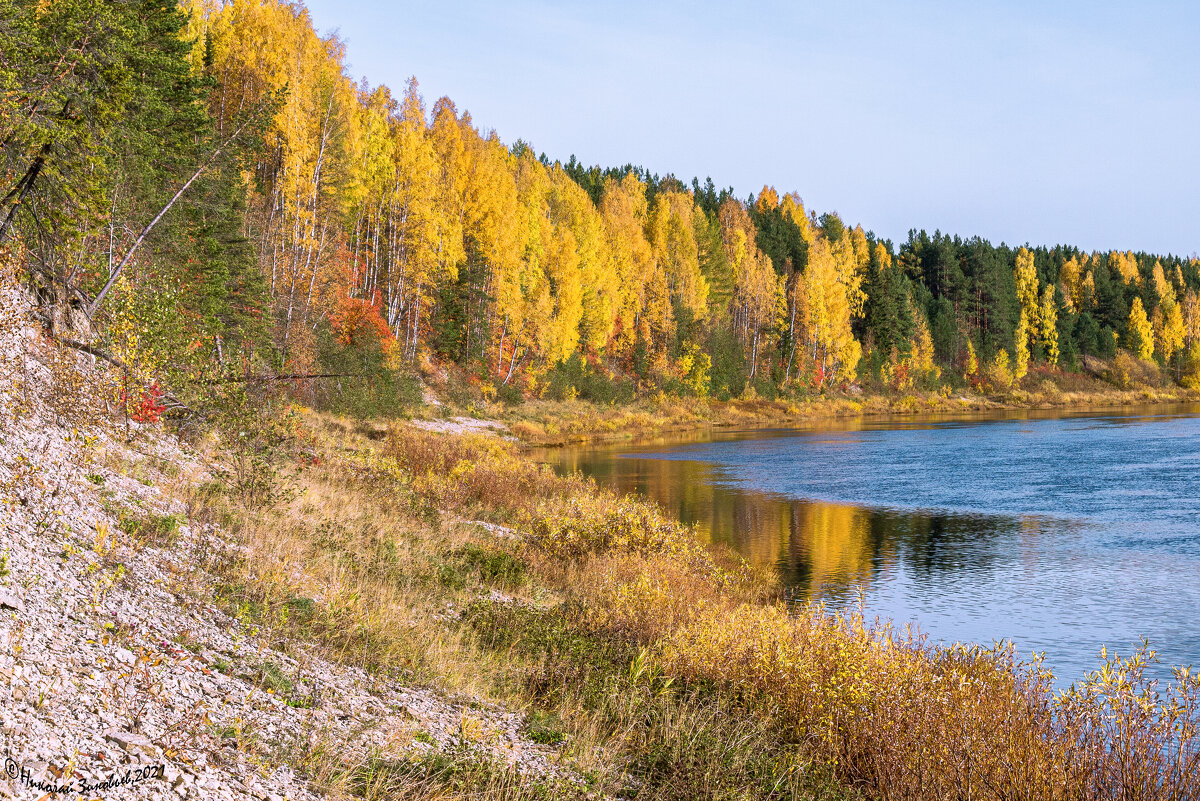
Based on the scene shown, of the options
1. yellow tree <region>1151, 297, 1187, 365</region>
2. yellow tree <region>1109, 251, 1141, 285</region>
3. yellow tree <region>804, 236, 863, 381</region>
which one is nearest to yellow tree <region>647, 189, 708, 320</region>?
yellow tree <region>804, 236, 863, 381</region>

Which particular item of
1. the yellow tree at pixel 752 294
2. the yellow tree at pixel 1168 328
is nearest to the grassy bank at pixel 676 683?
the yellow tree at pixel 752 294

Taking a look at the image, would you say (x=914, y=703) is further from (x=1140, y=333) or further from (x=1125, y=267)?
(x=1125, y=267)

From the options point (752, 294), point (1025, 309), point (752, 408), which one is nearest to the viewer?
point (752, 408)

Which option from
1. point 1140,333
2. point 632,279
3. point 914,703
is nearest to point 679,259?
point 632,279

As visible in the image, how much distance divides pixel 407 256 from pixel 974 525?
31094 millimetres

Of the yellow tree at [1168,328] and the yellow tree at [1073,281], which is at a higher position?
the yellow tree at [1073,281]

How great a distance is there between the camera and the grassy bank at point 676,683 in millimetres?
6629

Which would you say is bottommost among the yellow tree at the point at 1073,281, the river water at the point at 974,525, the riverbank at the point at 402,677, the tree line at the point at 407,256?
Answer: the river water at the point at 974,525

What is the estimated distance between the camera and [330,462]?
19312 mm

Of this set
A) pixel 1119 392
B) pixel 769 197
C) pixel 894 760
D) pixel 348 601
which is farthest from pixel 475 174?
pixel 1119 392

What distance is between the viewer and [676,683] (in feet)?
30.9

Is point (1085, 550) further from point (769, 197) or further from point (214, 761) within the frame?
point (769, 197)

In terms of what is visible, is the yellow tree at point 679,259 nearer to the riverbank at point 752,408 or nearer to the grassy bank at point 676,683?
the riverbank at point 752,408

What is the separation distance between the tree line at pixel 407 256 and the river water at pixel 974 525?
1189 centimetres
